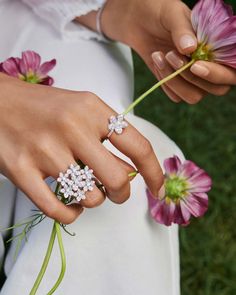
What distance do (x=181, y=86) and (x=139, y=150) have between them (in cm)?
21

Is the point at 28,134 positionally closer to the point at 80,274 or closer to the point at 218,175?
the point at 80,274

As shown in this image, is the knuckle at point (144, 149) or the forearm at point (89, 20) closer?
the knuckle at point (144, 149)

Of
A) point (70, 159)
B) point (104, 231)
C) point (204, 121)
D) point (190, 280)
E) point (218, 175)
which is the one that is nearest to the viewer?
point (70, 159)

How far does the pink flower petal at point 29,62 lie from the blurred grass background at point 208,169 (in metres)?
0.70

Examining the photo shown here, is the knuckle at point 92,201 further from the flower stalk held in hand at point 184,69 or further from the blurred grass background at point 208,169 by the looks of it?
the blurred grass background at point 208,169

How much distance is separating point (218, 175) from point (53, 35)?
28.0 inches

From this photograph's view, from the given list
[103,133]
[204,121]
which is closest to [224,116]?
[204,121]

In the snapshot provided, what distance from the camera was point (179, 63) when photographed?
2.22 ft

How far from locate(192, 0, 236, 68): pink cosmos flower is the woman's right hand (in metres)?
0.14

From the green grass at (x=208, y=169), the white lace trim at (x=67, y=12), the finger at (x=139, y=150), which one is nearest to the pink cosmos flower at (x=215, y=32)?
the finger at (x=139, y=150)

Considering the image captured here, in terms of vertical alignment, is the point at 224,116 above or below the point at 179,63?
below

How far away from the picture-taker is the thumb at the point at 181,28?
63 centimetres

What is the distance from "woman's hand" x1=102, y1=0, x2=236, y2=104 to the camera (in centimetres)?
65

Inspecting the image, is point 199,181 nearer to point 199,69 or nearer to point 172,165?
point 172,165
